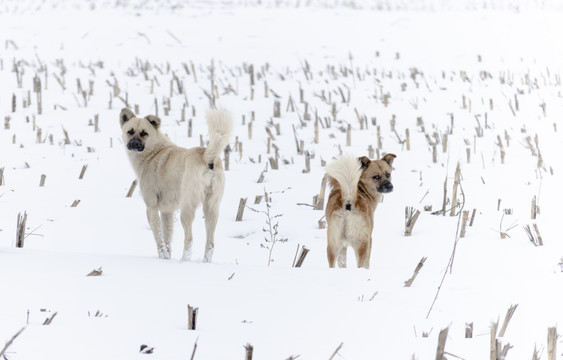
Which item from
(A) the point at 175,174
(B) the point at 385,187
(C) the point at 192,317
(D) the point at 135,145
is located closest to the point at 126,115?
(D) the point at 135,145

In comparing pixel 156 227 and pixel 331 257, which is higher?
pixel 156 227

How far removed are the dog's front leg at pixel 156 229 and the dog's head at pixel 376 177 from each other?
179 centimetres

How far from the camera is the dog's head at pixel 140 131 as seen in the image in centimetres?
595

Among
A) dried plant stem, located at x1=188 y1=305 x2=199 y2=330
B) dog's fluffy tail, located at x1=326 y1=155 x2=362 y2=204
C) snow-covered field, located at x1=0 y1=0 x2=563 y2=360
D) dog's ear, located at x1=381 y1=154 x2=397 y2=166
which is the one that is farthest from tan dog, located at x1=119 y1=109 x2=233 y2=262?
dried plant stem, located at x1=188 y1=305 x2=199 y2=330

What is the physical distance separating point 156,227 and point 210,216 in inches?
18.2

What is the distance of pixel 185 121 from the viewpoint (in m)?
11.3

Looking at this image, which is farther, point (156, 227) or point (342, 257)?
point (342, 257)

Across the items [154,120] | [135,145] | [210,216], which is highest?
[154,120]

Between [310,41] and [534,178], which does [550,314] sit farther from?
[310,41]

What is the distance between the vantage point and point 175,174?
5672 millimetres

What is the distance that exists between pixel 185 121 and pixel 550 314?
329 inches

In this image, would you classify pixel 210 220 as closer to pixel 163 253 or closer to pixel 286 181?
pixel 163 253

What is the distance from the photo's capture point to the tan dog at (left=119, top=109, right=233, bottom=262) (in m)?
5.37

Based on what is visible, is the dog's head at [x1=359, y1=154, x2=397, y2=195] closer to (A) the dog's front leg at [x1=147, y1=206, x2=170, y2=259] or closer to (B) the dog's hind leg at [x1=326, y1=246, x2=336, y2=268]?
(B) the dog's hind leg at [x1=326, y1=246, x2=336, y2=268]
